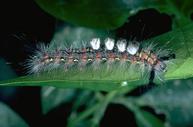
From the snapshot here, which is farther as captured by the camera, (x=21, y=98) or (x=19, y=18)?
(x=21, y=98)

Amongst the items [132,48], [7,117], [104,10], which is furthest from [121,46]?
[7,117]

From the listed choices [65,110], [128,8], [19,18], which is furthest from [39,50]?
[128,8]

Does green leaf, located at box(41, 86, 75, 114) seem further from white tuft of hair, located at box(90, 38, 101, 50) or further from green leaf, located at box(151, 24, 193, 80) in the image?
green leaf, located at box(151, 24, 193, 80)

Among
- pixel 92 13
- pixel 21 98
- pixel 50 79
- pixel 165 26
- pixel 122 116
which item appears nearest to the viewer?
pixel 50 79

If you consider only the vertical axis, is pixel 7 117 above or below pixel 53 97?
below

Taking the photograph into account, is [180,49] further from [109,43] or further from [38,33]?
[38,33]

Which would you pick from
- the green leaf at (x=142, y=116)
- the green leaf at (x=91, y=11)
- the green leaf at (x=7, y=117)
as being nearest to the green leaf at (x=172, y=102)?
the green leaf at (x=142, y=116)

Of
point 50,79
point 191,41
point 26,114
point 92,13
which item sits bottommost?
point 26,114

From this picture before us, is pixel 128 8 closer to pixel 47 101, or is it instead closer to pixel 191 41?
pixel 191 41
